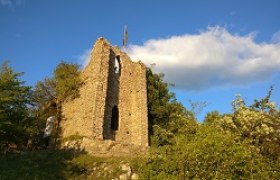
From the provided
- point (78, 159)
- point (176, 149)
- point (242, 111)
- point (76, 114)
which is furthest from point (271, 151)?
point (76, 114)

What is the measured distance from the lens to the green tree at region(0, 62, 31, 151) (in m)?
20.1

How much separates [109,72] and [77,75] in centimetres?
306

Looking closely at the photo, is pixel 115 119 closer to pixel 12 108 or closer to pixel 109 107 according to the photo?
pixel 109 107

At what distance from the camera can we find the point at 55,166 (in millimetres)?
16781

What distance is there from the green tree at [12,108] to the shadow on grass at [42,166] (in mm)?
1753

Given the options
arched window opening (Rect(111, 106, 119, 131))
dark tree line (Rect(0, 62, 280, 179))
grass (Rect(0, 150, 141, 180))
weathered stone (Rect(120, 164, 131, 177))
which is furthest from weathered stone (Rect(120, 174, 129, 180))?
arched window opening (Rect(111, 106, 119, 131))

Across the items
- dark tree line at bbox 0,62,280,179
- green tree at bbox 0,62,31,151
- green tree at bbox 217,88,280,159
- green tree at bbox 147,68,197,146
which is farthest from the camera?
green tree at bbox 147,68,197,146

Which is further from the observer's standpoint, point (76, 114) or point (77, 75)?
point (77, 75)

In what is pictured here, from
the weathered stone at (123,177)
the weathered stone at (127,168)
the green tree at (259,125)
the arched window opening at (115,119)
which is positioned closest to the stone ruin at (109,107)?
the arched window opening at (115,119)

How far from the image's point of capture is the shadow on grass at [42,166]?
15.1 meters

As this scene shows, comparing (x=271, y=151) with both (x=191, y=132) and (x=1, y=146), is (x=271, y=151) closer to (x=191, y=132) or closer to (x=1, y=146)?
(x=191, y=132)

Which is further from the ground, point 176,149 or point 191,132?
point 191,132

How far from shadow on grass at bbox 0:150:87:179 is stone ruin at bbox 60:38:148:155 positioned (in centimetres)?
242

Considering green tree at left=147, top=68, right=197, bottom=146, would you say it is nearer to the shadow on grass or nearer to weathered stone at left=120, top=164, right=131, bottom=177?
the shadow on grass
